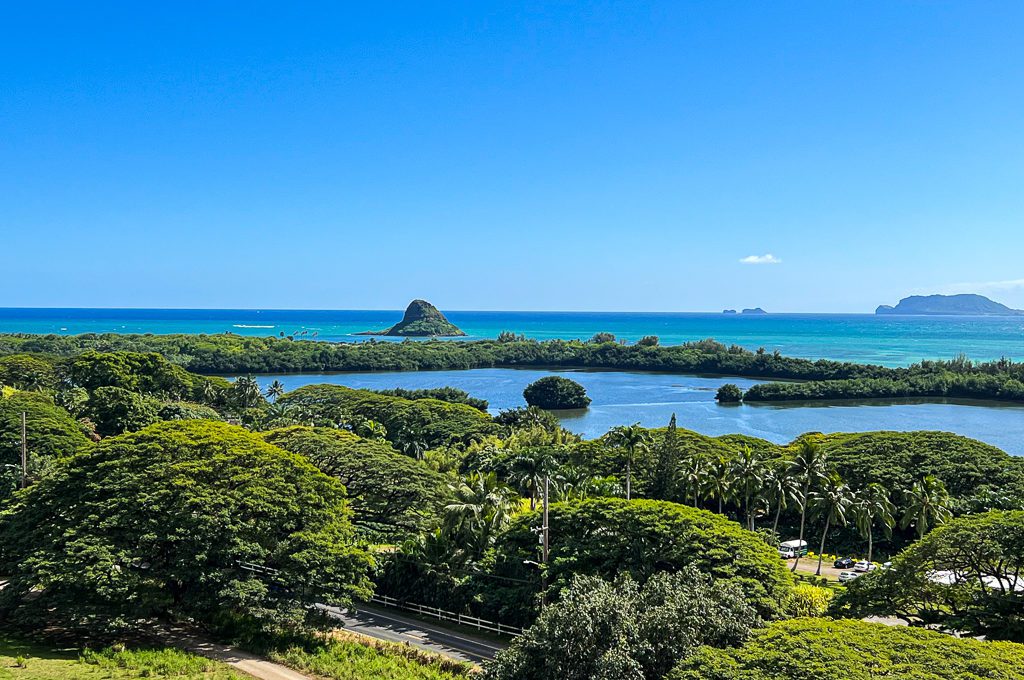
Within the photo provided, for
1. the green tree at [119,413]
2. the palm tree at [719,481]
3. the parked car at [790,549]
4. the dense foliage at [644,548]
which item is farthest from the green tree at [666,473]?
the green tree at [119,413]

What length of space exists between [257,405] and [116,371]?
1733 cm

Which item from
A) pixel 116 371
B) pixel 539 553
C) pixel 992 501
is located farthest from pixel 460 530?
pixel 116 371

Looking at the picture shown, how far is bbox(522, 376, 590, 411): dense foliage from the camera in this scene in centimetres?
10556

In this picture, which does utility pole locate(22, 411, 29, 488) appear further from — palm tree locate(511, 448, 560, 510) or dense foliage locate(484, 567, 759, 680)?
dense foliage locate(484, 567, 759, 680)

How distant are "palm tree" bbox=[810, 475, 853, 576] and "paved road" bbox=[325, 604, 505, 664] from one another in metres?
20.0

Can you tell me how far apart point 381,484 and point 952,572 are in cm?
2706

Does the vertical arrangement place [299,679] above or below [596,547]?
below

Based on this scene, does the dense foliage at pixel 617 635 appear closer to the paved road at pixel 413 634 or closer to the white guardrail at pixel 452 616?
the paved road at pixel 413 634

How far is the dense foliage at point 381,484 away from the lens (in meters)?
38.6

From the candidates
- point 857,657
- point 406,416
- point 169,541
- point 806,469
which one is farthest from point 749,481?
point 406,416

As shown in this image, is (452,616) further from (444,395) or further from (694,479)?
(444,395)

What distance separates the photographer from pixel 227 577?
26.2m

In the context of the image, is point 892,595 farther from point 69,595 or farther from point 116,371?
point 116,371

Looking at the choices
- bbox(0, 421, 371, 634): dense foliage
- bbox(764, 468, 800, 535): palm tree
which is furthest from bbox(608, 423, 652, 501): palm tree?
bbox(0, 421, 371, 634): dense foliage
